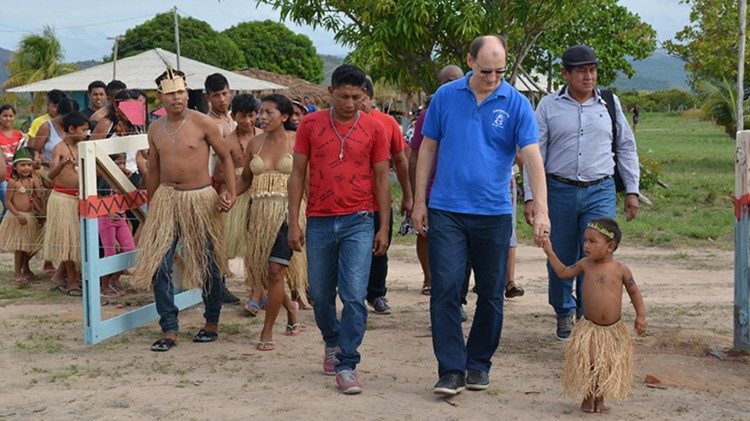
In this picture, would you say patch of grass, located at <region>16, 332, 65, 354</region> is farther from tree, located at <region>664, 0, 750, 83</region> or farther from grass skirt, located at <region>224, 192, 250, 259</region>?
tree, located at <region>664, 0, 750, 83</region>

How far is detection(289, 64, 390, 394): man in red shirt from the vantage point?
6168mm

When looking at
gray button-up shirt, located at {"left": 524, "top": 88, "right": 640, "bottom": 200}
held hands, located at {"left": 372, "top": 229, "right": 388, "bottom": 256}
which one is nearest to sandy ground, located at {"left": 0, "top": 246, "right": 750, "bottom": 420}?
held hands, located at {"left": 372, "top": 229, "right": 388, "bottom": 256}

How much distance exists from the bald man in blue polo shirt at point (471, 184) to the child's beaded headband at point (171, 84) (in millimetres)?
2063

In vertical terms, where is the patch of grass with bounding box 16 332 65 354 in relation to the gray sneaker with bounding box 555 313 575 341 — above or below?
below

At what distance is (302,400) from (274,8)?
34.0 feet

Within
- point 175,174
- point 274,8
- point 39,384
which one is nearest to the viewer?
point 39,384

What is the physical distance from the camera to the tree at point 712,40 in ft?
92.6

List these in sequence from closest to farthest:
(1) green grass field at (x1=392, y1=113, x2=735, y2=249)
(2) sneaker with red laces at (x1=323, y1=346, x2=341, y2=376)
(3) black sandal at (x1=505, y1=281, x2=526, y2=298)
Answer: (2) sneaker with red laces at (x1=323, y1=346, x2=341, y2=376)
(3) black sandal at (x1=505, y1=281, x2=526, y2=298)
(1) green grass field at (x1=392, y1=113, x2=735, y2=249)

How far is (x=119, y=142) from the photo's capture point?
7852mm

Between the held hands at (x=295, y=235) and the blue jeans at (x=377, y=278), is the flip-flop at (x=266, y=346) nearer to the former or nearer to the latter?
the held hands at (x=295, y=235)

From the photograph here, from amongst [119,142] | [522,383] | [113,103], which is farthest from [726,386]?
[113,103]

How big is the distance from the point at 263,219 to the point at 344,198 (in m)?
1.30

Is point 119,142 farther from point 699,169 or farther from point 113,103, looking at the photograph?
point 699,169

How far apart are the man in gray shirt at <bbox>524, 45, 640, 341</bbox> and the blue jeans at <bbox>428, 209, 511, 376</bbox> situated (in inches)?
47.6
